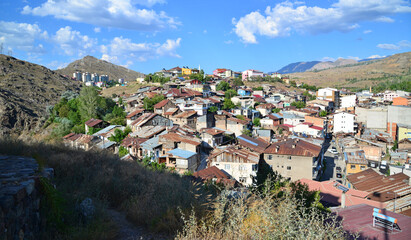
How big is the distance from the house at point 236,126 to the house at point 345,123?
1443cm

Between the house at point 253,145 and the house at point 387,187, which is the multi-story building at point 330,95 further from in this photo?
the house at point 387,187

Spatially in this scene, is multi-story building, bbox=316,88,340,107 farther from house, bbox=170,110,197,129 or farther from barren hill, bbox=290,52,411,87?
house, bbox=170,110,197,129

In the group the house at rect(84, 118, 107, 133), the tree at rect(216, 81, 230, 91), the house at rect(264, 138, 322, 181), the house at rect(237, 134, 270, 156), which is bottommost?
the house at rect(264, 138, 322, 181)

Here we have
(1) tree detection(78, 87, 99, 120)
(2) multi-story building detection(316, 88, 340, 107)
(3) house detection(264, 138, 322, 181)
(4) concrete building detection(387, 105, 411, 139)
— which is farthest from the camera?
(2) multi-story building detection(316, 88, 340, 107)

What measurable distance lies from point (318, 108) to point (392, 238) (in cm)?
4019

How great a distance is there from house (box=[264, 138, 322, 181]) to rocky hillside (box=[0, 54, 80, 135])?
76.1ft

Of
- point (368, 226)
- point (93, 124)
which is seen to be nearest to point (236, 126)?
point (93, 124)

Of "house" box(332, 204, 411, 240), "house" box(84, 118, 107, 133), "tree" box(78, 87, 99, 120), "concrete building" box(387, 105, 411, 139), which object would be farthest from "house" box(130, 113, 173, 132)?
"concrete building" box(387, 105, 411, 139)

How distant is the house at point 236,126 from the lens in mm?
27547

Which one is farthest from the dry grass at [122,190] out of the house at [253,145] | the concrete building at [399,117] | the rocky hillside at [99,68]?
the rocky hillside at [99,68]

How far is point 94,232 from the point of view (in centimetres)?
328

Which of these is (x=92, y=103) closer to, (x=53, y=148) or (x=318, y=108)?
(x=53, y=148)

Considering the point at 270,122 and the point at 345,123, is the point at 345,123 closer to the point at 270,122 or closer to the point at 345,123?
the point at 345,123

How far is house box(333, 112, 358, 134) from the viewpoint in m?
33.2
